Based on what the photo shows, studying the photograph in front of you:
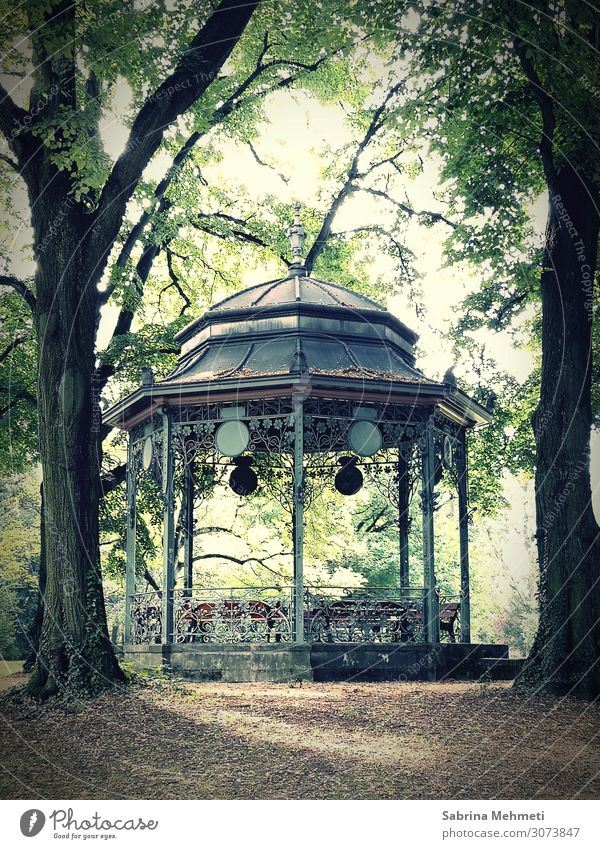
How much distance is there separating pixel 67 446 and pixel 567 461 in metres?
7.10

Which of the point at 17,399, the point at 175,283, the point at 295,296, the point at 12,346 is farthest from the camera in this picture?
the point at 175,283

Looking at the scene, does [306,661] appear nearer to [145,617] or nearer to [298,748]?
[145,617]

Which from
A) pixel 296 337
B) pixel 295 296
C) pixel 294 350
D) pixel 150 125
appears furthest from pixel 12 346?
pixel 150 125

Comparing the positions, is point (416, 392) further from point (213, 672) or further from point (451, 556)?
point (451, 556)

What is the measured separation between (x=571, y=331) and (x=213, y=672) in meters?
7.78

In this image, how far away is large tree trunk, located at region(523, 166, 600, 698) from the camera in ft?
43.0

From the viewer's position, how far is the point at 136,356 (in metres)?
22.5

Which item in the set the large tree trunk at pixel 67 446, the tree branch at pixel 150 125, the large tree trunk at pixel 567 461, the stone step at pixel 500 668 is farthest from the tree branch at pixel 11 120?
the stone step at pixel 500 668

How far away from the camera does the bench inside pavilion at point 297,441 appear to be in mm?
15523

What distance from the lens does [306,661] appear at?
15.0 m

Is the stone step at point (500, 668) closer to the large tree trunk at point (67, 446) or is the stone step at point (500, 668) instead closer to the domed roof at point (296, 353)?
the domed roof at point (296, 353)

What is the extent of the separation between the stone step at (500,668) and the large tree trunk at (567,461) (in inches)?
110
